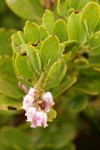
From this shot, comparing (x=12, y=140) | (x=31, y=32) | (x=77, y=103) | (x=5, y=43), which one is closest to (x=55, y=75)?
(x=31, y=32)

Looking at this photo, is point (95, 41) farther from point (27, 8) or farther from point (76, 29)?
point (27, 8)

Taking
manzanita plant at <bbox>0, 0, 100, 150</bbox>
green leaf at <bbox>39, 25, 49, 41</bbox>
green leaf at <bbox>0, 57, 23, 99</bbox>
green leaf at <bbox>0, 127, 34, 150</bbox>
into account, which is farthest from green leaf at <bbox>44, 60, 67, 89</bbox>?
green leaf at <bbox>0, 127, 34, 150</bbox>

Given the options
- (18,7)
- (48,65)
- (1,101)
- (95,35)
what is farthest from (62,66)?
(18,7)

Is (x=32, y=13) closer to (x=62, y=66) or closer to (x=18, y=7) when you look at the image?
(x=18, y=7)

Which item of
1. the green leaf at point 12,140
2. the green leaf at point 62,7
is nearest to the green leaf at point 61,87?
the green leaf at point 62,7

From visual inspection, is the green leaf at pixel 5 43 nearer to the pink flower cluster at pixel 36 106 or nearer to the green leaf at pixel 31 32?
the green leaf at pixel 31 32

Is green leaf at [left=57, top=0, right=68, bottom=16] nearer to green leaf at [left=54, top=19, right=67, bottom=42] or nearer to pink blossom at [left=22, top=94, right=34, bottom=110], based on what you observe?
green leaf at [left=54, top=19, right=67, bottom=42]
